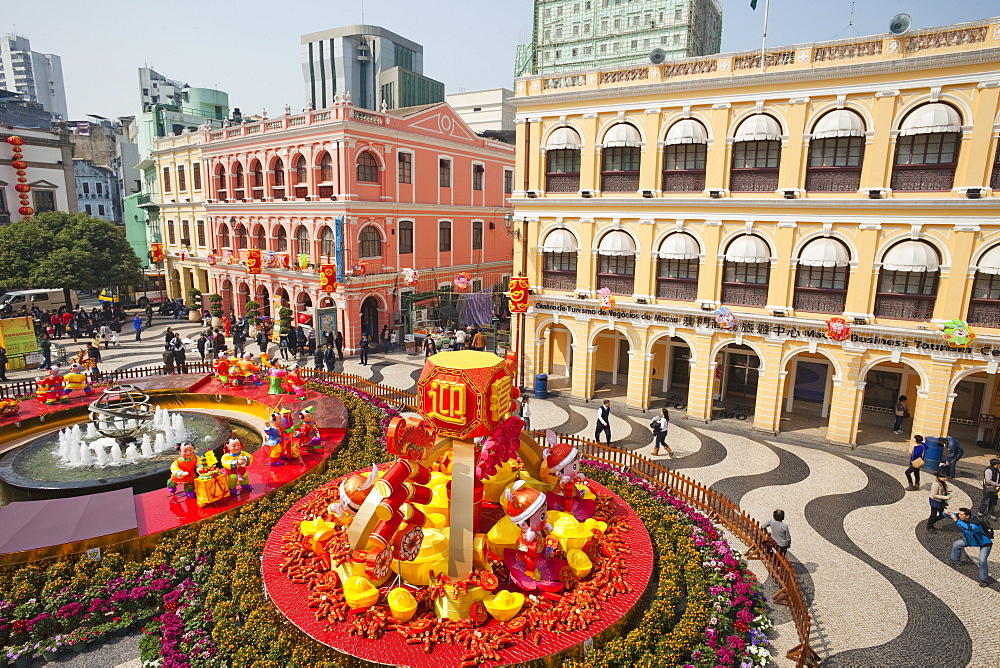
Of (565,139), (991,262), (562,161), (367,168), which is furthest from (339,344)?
(991,262)

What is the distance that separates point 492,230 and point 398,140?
39.2 feet

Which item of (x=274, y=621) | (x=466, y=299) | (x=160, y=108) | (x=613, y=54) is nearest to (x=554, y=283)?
(x=466, y=299)

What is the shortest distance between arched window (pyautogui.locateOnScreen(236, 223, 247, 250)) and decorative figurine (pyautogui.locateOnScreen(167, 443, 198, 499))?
27.6 metres

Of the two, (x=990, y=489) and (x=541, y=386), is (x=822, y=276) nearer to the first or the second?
(x=990, y=489)

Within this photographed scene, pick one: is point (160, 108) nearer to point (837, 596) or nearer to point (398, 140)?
point (398, 140)

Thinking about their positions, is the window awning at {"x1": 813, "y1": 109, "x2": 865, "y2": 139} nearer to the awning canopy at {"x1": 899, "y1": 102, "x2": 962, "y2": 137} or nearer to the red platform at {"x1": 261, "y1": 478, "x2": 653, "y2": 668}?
the awning canopy at {"x1": 899, "y1": 102, "x2": 962, "y2": 137}

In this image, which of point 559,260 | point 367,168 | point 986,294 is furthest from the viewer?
point 367,168

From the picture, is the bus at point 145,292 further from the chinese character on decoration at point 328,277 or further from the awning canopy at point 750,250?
the awning canopy at point 750,250

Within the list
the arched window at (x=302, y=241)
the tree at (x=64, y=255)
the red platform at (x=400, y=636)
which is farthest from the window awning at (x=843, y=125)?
the tree at (x=64, y=255)

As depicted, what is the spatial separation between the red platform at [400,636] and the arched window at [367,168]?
77.9 feet

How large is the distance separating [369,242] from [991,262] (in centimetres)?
2682

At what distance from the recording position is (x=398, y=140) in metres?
32.5

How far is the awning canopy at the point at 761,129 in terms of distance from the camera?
62.9 feet

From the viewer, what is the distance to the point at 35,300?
122 ft
